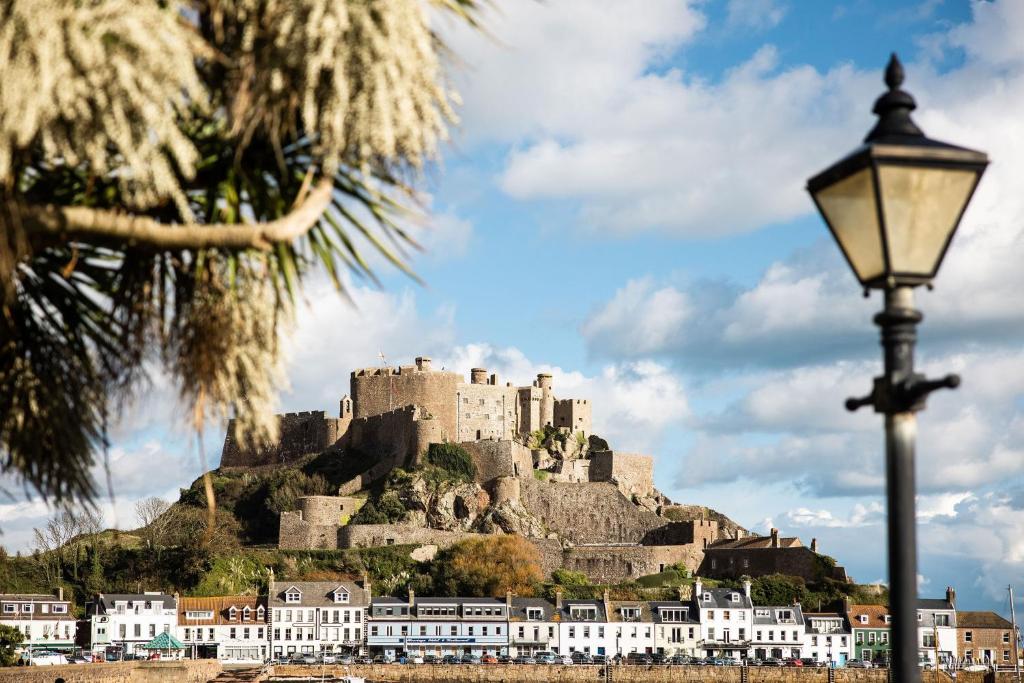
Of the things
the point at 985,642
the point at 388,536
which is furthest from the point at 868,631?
the point at 388,536

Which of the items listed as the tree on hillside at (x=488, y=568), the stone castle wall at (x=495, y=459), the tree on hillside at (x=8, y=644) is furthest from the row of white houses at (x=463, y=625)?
the stone castle wall at (x=495, y=459)

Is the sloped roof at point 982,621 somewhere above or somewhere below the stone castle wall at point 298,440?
below

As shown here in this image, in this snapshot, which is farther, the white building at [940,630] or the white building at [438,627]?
the white building at [940,630]

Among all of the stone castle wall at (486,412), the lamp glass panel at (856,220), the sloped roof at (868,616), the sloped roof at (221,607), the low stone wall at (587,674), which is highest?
the stone castle wall at (486,412)

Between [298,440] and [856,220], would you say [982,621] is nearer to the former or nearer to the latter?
[298,440]

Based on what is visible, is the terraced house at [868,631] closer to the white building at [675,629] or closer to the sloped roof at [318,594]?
the white building at [675,629]

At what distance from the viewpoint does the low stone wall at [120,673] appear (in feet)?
134

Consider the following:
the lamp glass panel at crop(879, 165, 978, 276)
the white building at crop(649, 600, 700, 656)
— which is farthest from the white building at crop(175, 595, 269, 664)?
the lamp glass panel at crop(879, 165, 978, 276)

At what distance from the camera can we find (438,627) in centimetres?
6975

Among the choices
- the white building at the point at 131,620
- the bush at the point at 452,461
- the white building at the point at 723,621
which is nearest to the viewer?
the white building at the point at 131,620

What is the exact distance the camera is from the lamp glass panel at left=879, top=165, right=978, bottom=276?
151 inches

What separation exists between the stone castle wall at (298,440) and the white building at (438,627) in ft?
70.6

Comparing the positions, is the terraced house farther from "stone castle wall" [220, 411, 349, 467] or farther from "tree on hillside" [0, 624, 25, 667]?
"tree on hillside" [0, 624, 25, 667]

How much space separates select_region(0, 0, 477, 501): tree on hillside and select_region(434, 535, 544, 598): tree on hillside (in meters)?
68.1
